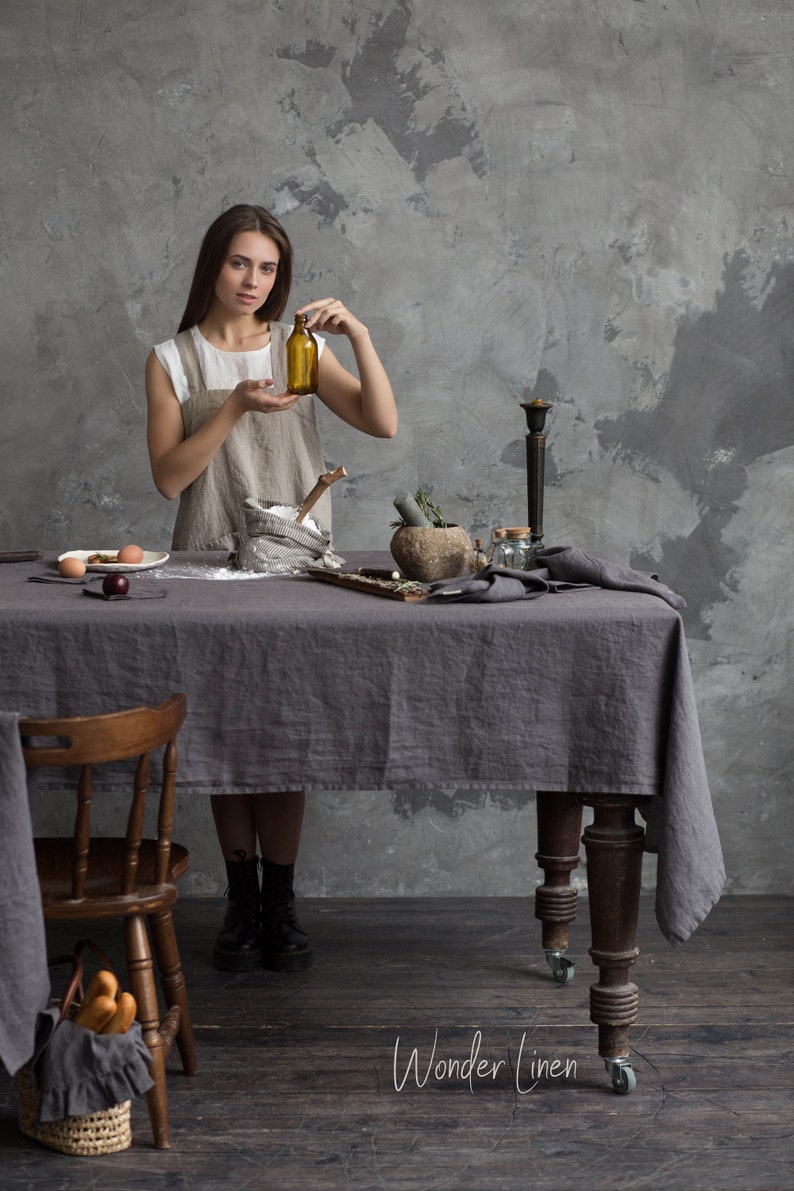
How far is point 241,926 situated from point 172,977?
66 cm

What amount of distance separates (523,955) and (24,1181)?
1.38 metres

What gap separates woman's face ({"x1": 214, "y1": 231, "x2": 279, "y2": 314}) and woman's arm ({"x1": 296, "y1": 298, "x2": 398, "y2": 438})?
0.13 metres

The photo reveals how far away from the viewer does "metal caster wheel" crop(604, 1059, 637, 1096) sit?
2.29m

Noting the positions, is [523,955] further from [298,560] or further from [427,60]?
[427,60]

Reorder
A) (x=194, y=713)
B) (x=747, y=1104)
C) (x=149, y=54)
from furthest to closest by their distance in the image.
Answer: (x=149, y=54) → (x=747, y=1104) → (x=194, y=713)

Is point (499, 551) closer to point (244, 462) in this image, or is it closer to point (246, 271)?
point (244, 462)

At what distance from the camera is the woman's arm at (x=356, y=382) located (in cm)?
272

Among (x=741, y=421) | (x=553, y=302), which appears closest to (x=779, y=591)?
(x=741, y=421)

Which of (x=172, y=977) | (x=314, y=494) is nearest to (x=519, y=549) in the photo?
(x=314, y=494)

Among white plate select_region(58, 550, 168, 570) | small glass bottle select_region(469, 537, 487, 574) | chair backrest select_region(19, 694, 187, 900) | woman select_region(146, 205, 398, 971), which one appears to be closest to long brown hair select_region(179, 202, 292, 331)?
woman select_region(146, 205, 398, 971)

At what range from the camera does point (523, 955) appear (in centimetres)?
306

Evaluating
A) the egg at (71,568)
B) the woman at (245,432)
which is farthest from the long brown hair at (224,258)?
the egg at (71,568)

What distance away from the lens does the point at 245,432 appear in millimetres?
3027

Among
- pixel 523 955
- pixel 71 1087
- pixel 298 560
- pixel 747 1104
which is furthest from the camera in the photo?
pixel 523 955
